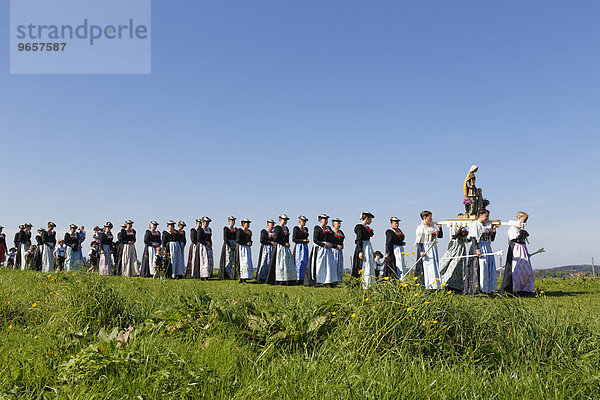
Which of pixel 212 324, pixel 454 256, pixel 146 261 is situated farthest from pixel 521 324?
pixel 146 261

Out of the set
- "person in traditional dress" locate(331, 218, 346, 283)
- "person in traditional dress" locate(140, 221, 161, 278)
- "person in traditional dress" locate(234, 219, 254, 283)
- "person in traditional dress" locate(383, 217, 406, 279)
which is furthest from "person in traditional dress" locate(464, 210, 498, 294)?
"person in traditional dress" locate(140, 221, 161, 278)

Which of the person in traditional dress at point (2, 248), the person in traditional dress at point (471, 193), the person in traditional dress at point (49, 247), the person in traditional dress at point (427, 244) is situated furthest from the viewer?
the person in traditional dress at point (2, 248)

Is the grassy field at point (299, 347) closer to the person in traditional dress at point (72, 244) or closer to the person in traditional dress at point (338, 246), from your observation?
the person in traditional dress at point (338, 246)

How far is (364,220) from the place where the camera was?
1191 cm

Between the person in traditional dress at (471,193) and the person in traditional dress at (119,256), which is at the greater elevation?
the person in traditional dress at (471,193)

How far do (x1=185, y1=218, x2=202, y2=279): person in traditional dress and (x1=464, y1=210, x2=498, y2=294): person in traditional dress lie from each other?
9705 millimetres

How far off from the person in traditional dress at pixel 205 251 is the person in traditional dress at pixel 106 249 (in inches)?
140

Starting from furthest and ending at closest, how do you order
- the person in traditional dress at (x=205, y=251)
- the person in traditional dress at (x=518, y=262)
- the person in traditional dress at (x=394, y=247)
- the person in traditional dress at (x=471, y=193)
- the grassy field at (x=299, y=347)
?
1. the person in traditional dress at (x=205, y=251)
2. the person in traditional dress at (x=471, y=193)
3. the person in traditional dress at (x=394, y=247)
4. the person in traditional dress at (x=518, y=262)
5. the grassy field at (x=299, y=347)

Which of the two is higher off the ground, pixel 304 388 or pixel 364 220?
pixel 364 220

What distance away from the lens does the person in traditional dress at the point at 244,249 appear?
596 inches

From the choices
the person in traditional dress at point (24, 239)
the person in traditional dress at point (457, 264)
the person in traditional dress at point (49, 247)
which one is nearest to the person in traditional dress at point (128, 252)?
the person in traditional dress at point (49, 247)

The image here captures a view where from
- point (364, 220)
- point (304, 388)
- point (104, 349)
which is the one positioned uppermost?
point (364, 220)

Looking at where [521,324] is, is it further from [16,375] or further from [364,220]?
[364,220]

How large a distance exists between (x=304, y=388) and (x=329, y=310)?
1482 millimetres
